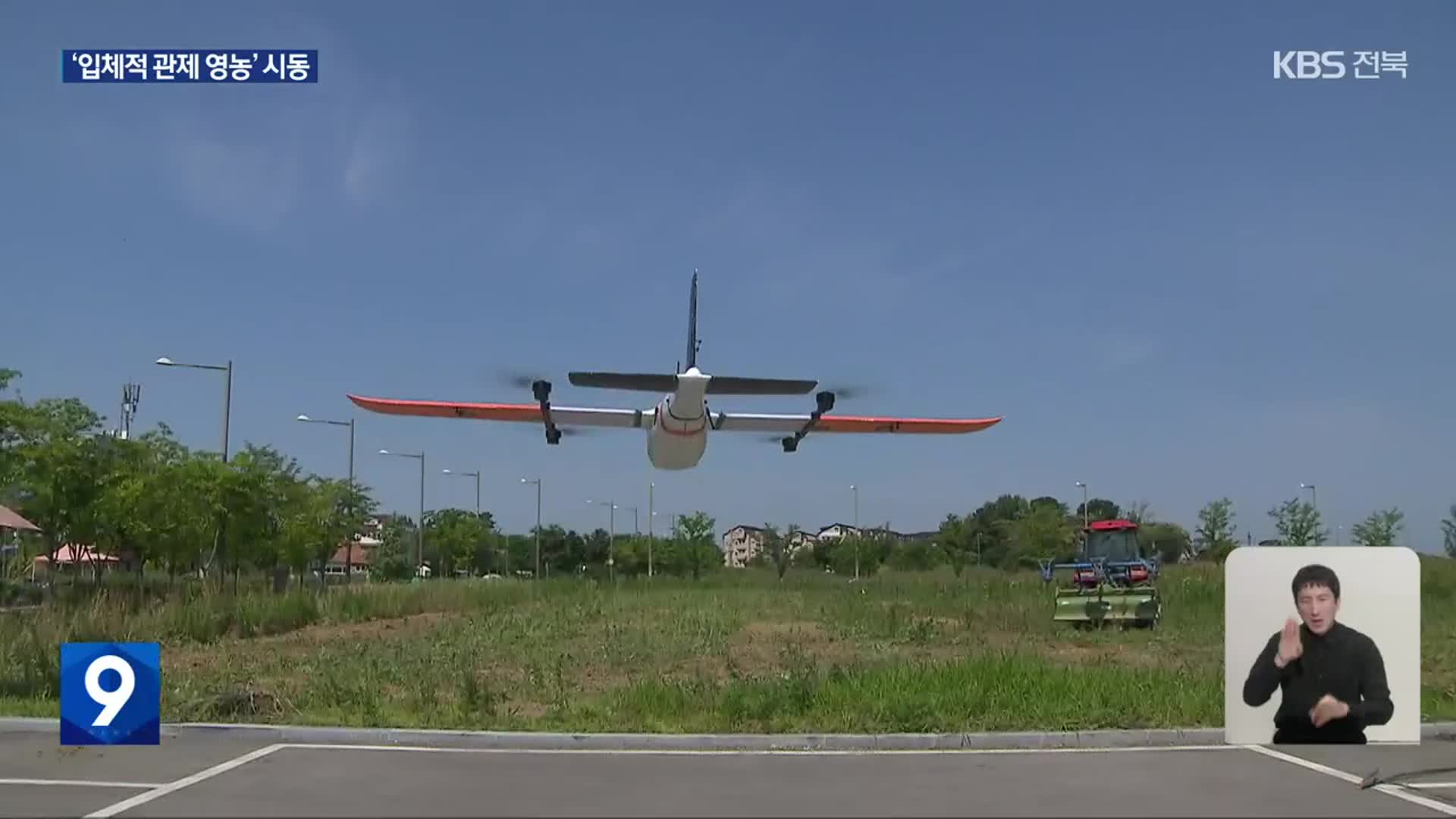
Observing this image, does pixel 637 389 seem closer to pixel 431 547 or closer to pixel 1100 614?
pixel 1100 614

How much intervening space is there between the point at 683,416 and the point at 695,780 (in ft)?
30.5

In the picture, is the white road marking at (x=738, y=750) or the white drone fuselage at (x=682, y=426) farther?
the white drone fuselage at (x=682, y=426)

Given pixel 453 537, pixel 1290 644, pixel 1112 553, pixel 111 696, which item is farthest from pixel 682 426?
pixel 453 537

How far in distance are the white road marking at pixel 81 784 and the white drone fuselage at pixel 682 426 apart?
32.3ft

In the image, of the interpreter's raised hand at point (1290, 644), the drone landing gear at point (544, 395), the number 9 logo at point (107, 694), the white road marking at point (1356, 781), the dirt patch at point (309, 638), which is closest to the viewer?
the white road marking at point (1356, 781)

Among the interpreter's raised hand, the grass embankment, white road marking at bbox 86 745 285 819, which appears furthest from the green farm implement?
white road marking at bbox 86 745 285 819

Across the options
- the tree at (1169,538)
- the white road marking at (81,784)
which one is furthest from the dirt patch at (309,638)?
the tree at (1169,538)

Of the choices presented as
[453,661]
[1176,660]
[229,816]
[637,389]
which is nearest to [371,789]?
[229,816]

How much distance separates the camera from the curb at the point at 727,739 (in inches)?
417

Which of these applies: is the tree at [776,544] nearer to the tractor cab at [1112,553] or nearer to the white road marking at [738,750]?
the tractor cab at [1112,553]

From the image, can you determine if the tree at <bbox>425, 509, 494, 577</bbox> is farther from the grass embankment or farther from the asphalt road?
the asphalt road

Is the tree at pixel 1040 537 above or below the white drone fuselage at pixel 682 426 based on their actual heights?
below

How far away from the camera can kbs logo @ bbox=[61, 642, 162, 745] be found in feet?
33.7

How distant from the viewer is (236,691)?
12.3 metres
